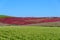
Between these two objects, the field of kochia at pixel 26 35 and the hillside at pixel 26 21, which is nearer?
the field of kochia at pixel 26 35

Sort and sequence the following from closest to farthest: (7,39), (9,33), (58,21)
→ (7,39)
(9,33)
(58,21)

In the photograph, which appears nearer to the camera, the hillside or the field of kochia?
the field of kochia

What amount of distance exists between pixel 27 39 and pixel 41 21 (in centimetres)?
313

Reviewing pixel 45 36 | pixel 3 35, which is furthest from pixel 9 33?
pixel 45 36

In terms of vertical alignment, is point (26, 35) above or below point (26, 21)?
below

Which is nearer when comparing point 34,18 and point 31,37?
point 31,37

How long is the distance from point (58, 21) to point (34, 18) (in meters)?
1.13

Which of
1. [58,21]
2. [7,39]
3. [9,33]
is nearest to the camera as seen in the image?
[7,39]

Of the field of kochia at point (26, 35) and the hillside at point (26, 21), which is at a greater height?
the hillside at point (26, 21)

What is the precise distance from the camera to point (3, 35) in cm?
451

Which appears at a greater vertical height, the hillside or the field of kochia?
the hillside

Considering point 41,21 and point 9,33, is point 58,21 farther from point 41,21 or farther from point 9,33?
point 9,33

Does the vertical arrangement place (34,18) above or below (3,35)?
above

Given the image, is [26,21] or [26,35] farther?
[26,21]
